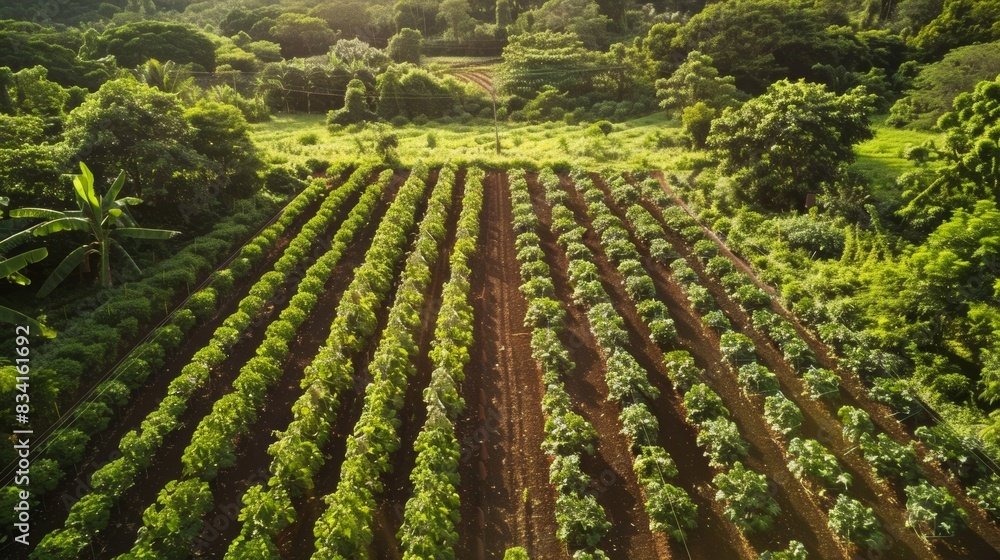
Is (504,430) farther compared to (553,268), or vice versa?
(553,268)

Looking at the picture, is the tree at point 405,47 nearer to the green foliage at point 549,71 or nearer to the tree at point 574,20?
the tree at point 574,20

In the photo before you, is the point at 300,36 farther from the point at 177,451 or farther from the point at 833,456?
the point at 833,456

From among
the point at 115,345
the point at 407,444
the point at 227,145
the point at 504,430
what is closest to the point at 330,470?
the point at 407,444

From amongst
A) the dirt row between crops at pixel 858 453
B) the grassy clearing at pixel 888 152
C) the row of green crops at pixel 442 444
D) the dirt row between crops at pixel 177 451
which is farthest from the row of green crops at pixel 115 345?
the grassy clearing at pixel 888 152

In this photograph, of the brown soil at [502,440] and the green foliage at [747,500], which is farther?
the brown soil at [502,440]

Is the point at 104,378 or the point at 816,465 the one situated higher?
the point at 104,378

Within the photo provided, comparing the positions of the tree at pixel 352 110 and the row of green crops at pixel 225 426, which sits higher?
the tree at pixel 352 110

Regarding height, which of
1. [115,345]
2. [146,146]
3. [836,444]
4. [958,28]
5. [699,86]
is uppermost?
[958,28]
